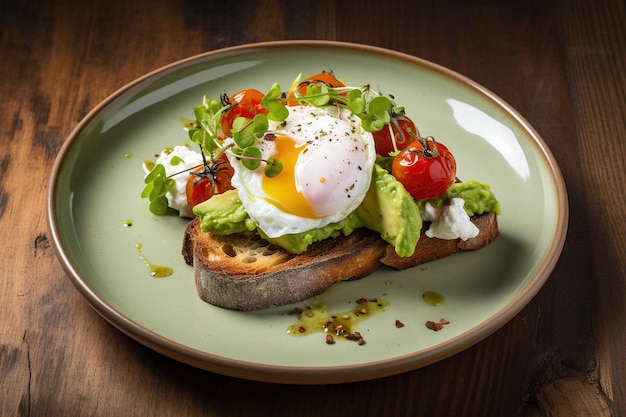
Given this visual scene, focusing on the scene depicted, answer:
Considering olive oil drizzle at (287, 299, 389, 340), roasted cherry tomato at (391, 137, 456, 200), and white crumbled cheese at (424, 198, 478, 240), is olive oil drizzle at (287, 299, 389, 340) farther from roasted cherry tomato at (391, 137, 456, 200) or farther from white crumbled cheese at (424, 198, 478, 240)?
roasted cherry tomato at (391, 137, 456, 200)

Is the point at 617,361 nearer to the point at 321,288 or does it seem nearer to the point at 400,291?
the point at 400,291

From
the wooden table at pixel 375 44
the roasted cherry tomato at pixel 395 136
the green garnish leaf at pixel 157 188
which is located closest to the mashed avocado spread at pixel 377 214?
the roasted cherry tomato at pixel 395 136

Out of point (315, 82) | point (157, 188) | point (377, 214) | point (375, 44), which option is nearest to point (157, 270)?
point (157, 188)

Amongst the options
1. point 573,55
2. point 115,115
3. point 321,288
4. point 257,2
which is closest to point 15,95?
point 115,115

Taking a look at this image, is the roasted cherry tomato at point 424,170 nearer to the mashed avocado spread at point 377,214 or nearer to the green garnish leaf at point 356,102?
the mashed avocado spread at point 377,214

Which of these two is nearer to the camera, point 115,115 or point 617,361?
point 617,361
